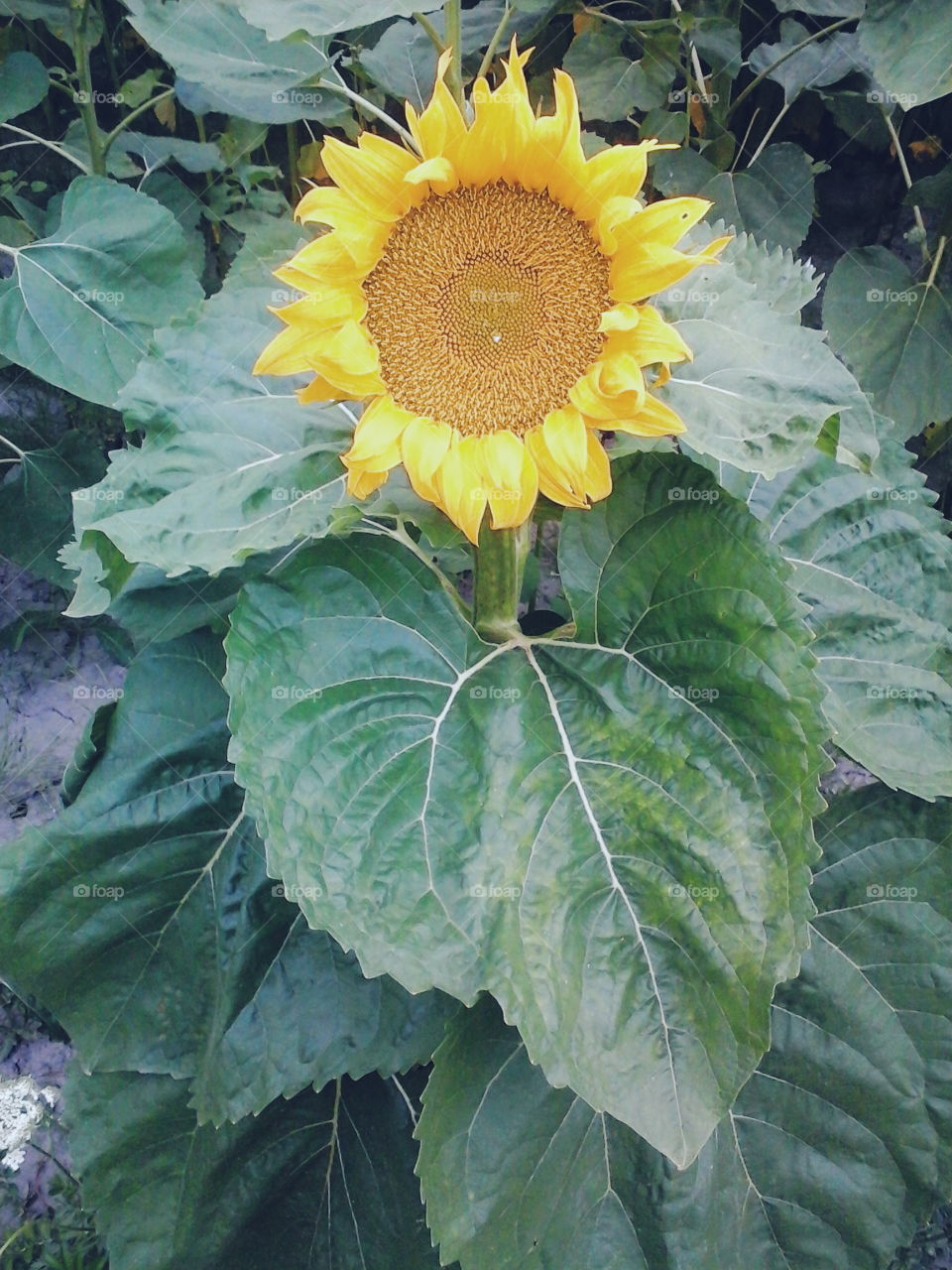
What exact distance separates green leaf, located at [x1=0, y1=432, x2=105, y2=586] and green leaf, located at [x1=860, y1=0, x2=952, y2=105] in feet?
4.74

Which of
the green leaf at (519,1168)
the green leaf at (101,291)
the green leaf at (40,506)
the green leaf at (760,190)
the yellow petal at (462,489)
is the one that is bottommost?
the green leaf at (40,506)

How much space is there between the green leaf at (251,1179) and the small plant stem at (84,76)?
137 cm

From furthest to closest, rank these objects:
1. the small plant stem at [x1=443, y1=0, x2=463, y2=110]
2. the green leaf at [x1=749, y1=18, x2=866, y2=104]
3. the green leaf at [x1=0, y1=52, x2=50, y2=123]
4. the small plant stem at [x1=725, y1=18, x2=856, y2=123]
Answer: the green leaf at [x1=749, y1=18, x2=866, y2=104] < the small plant stem at [x1=725, y1=18, x2=856, y2=123] < the green leaf at [x1=0, y1=52, x2=50, y2=123] < the small plant stem at [x1=443, y1=0, x2=463, y2=110]

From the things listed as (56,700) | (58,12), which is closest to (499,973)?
(56,700)

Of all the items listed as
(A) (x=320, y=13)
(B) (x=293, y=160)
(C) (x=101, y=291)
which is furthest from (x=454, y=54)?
(B) (x=293, y=160)

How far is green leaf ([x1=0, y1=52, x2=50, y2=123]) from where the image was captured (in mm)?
1595

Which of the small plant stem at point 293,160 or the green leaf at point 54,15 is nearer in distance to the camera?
the green leaf at point 54,15

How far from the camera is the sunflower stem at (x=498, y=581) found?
0.94 metres

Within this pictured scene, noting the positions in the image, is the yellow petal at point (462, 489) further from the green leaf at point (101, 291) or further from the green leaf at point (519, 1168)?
the green leaf at point (101, 291)

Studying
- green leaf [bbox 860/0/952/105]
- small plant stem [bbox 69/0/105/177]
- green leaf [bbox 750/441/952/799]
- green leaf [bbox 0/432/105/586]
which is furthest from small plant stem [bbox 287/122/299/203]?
green leaf [bbox 750/441/952/799]

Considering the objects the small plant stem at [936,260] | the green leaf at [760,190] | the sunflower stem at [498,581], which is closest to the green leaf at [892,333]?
the small plant stem at [936,260]

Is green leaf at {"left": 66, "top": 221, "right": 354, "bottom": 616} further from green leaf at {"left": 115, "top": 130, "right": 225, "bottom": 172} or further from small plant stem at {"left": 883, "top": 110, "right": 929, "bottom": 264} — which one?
small plant stem at {"left": 883, "top": 110, "right": 929, "bottom": 264}

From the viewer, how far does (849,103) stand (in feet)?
6.18

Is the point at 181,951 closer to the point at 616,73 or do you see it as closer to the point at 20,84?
the point at 20,84
